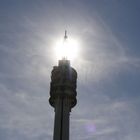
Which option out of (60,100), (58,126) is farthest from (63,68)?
(58,126)

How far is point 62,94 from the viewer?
125 meters

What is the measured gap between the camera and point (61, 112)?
4759 inches

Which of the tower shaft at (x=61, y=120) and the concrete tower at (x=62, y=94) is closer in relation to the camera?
the tower shaft at (x=61, y=120)

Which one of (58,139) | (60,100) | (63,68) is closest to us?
(58,139)

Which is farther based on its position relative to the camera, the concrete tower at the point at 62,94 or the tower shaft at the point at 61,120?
the concrete tower at the point at 62,94

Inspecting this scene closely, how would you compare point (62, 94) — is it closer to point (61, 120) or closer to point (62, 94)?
point (62, 94)

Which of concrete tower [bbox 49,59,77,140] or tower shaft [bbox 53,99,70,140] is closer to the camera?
tower shaft [bbox 53,99,70,140]

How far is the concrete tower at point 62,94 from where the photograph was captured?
11862 centimetres

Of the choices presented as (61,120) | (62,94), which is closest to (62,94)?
(62,94)

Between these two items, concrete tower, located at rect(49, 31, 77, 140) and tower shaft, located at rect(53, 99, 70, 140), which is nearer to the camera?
tower shaft, located at rect(53, 99, 70, 140)

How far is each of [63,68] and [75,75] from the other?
5.48 meters

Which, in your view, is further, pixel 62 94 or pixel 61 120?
pixel 62 94

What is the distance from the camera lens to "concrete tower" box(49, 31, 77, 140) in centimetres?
11862

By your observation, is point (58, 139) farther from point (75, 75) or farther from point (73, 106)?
point (75, 75)
